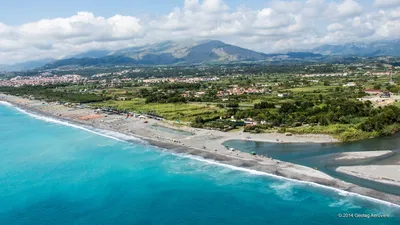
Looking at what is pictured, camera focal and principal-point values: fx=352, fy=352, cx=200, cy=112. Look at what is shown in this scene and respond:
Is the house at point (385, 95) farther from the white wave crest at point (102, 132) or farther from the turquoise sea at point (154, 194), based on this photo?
the white wave crest at point (102, 132)

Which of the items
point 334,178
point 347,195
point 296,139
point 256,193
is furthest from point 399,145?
point 256,193

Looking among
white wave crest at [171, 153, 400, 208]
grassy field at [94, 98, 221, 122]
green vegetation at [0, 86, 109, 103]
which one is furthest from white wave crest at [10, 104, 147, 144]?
green vegetation at [0, 86, 109, 103]

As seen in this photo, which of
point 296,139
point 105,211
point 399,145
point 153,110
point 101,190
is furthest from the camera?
point 153,110

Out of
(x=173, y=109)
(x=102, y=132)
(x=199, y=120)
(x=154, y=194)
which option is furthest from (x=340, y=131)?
(x=102, y=132)

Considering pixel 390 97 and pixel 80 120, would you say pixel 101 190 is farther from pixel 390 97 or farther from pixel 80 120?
pixel 390 97

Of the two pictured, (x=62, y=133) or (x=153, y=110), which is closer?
(x=62, y=133)

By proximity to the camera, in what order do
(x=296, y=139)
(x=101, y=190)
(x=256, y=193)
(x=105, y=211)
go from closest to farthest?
(x=105, y=211) → (x=256, y=193) → (x=101, y=190) → (x=296, y=139)

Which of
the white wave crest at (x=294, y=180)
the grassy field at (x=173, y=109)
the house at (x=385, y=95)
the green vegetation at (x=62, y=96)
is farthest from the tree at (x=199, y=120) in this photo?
the green vegetation at (x=62, y=96)
